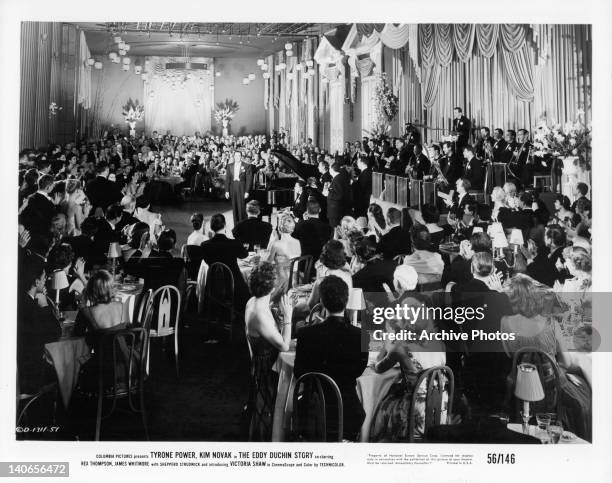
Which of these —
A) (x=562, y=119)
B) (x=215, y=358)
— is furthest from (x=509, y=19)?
(x=215, y=358)

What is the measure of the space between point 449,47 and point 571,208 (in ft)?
A: 4.47

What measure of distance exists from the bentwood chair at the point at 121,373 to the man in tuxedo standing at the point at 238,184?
1028mm

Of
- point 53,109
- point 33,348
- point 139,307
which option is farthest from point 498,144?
point 33,348

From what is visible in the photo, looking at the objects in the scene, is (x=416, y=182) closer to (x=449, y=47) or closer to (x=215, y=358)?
(x=449, y=47)

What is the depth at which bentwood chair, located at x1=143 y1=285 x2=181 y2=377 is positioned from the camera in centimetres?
411

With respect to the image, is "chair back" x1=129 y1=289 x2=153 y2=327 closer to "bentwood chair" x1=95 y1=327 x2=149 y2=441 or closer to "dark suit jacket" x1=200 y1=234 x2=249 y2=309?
"bentwood chair" x1=95 y1=327 x2=149 y2=441

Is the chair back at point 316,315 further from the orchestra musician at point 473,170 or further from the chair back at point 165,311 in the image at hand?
the orchestra musician at point 473,170

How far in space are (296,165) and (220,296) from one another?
Answer: 1.06m

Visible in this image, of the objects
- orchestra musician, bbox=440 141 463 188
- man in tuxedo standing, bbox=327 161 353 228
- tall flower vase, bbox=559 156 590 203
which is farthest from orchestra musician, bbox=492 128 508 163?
man in tuxedo standing, bbox=327 161 353 228

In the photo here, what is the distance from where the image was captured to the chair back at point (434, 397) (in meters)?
3.64

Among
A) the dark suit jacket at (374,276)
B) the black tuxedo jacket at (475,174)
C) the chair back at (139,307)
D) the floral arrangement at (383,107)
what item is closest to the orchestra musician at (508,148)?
the black tuxedo jacket at (475,174)

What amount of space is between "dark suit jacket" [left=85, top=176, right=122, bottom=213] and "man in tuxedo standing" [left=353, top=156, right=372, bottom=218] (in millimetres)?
1620

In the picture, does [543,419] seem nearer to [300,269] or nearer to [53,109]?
[300,269]

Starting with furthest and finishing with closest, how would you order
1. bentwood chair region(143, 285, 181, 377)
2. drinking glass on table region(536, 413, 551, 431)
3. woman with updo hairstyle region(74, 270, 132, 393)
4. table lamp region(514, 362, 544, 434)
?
1. bentwood chair region(143, 285, 181, 377)
2. drinking glass on table region(536, 413, 551, 431)
3. woman with updo hairstyle region(74, 270, 132, 393)
4. table lamp region(514, 362, 544, 434)
